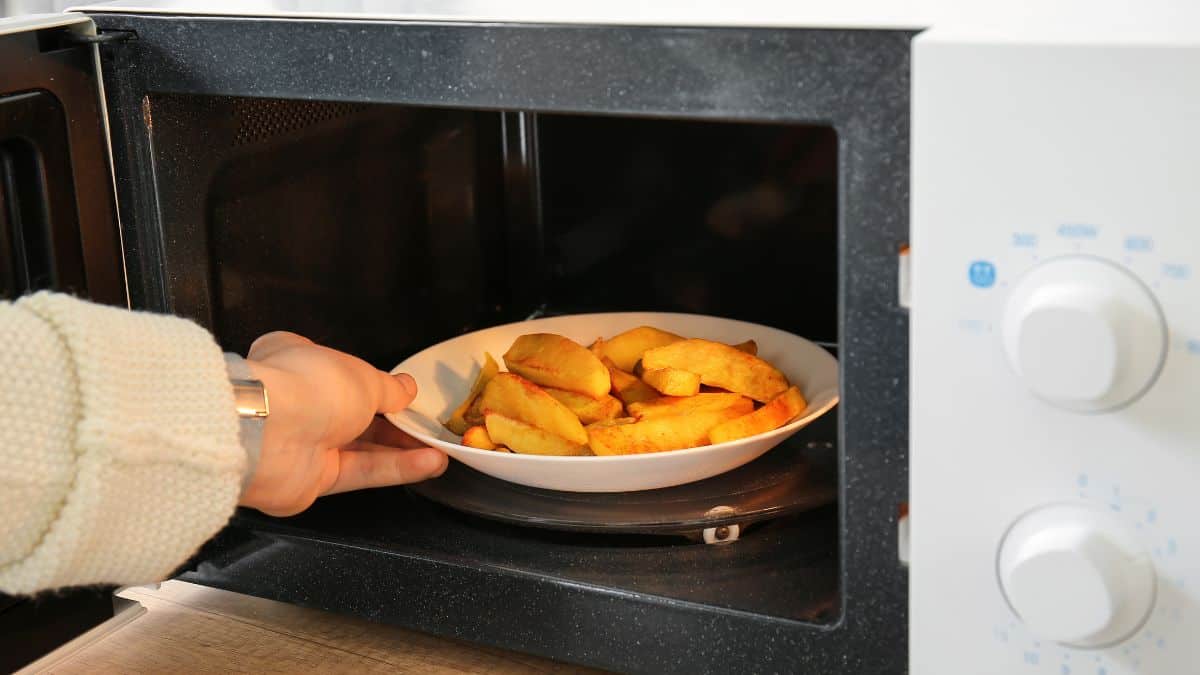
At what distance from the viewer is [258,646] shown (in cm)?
83

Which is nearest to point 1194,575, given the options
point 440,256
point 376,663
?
point 376,663

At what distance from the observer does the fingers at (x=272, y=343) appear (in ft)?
2.61

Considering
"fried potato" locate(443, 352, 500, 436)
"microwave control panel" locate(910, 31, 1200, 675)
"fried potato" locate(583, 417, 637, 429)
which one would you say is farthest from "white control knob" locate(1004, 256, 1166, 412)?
"fried potato" locate(443, 352, 500, 436)

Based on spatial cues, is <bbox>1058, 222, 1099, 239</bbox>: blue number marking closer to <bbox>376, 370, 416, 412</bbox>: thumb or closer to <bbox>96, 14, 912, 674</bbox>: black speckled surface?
<bbox>96, 14, 912, 674</bbox>: black speckled surface

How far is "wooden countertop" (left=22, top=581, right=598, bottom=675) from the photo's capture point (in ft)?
2.61

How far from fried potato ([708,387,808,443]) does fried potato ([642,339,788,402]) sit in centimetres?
3

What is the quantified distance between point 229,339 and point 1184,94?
604mm

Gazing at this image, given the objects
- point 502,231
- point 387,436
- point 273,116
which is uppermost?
point 273,116

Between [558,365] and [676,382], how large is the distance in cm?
9

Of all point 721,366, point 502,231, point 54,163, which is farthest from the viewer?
point 502,231

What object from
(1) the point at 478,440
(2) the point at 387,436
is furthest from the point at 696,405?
(2) the point at 387,436

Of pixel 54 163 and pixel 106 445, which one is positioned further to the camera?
pixel 54 163

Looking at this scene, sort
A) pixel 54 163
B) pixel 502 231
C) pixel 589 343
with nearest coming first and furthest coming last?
pixel 54 163 → pixel 589 343 → pixel 502 231

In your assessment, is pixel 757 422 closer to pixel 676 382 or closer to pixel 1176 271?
pixel 676 382
